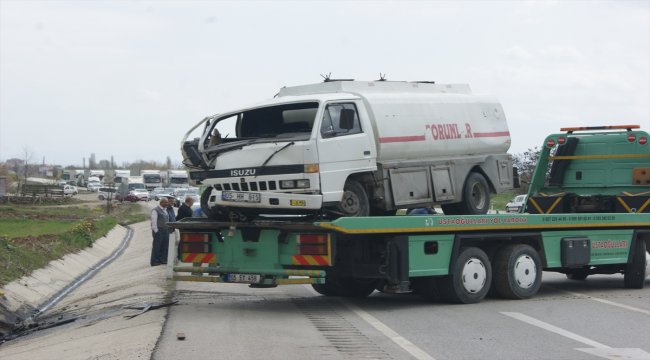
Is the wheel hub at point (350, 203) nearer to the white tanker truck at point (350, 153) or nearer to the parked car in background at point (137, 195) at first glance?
the white tanker truck at point (350, 153)

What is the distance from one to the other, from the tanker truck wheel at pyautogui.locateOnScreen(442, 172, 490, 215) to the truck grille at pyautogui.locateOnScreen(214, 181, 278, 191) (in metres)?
3.82

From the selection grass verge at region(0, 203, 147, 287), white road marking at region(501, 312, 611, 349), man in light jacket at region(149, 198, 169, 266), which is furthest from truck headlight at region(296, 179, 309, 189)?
man in light jacket at region(149, 198, 169, 266)

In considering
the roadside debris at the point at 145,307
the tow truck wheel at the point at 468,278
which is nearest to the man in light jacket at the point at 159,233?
the roadside debris at the point at 145,307

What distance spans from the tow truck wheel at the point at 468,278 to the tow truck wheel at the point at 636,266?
403cm

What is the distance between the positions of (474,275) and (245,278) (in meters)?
3.54

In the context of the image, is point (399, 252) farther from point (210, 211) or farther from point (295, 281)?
point (210, 211)

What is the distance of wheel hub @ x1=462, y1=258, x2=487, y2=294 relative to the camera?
1521 cm

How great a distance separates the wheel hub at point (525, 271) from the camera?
15922 mm

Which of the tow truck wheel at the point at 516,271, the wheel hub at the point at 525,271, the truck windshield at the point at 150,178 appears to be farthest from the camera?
the truck windshield at the point at 150,178

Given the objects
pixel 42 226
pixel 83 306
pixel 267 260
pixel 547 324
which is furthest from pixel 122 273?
pixel 42 226

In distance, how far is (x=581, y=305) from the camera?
15594 millimetres

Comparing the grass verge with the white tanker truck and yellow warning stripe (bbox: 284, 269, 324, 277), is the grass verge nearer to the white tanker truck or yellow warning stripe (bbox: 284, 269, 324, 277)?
the white tanker truck

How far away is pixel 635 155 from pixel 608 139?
0.66m

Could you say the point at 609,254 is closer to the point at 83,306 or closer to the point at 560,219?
the point at 560,219
